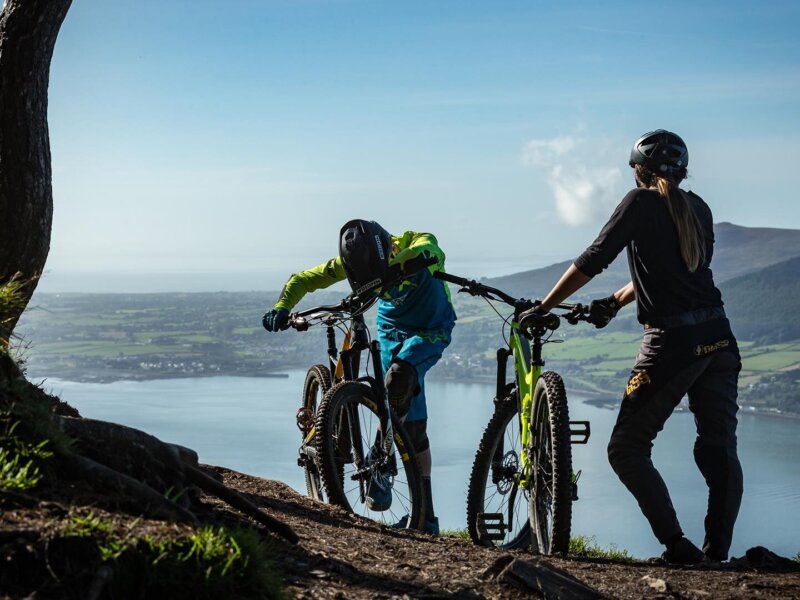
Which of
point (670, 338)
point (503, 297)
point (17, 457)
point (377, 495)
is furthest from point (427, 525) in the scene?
point (17, 457)

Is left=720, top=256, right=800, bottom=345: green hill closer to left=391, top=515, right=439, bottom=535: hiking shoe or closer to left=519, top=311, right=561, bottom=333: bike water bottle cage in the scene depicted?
left=391, top=515, right=439, bottom=535: hiking shoe

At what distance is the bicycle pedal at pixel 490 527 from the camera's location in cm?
765

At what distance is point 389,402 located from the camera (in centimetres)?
848

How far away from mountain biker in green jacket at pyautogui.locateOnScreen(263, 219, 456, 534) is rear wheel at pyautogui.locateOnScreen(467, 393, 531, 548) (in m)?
0.69

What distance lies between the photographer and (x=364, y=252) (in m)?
8.23

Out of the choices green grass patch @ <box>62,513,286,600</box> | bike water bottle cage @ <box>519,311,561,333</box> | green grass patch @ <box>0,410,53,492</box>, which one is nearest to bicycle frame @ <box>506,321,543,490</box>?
bike water bottle cage @ <box>519,311,561,333</box>

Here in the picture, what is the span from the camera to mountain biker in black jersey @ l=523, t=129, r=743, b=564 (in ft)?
21.6

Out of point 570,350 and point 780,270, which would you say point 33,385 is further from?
point 780,270

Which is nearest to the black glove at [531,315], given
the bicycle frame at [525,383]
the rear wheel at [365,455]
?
the bicycle frame at [525,383]

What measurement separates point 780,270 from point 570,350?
6747 cm

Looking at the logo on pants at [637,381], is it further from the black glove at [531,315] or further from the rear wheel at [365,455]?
the rear wheel at [365,455]

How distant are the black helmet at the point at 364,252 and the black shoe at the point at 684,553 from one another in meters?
2.84

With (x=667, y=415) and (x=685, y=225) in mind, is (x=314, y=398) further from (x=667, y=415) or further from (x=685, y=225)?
(x=685, y=225)

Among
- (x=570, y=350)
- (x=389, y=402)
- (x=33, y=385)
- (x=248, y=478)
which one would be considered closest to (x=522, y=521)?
(x=389, y=402)
